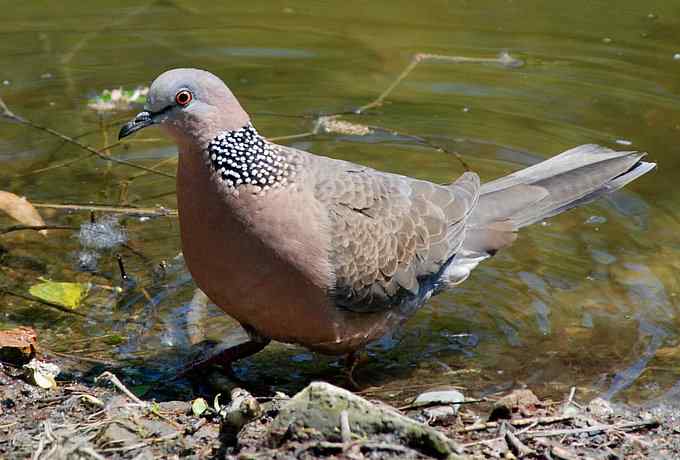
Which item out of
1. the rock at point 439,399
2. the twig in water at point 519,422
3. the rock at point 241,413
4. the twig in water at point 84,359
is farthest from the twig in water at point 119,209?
the twig in water at point 519,422

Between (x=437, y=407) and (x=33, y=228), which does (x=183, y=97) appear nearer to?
(x=437, y=407)

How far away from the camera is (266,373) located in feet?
Answer: 18.9

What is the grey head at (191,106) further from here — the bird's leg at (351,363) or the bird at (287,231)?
the bird's leg at (351,363)

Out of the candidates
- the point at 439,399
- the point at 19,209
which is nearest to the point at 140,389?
the point at 439,399

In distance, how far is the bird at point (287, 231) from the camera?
5.01 m

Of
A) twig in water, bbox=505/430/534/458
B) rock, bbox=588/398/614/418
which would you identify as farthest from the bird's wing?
twig in water, bbox=505/430/534/458

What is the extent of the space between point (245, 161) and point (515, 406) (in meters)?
1.60

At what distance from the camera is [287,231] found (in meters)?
5.02

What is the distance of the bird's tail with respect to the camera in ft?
20.6

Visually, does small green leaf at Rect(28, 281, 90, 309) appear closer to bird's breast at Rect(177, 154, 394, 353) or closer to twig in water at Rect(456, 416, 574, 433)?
bird's breast at Rect(177, 154, 394, 353)

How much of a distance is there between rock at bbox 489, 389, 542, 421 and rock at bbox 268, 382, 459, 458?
0.68m

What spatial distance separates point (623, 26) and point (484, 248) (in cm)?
449

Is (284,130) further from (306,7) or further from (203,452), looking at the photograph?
(203,452)

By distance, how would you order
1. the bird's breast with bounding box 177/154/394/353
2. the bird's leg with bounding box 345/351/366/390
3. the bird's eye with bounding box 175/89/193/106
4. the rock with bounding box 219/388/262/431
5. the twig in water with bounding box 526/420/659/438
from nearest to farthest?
the rock with bounding box 219/388/262/431, the twig in water with bounding box 526/420/659/438, the bird's breast with bounding box 177/154/394/353, the bird's eye with bounding box 175/89/193/106, the bird's leg with bounding box 345/351/366/390
